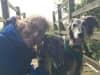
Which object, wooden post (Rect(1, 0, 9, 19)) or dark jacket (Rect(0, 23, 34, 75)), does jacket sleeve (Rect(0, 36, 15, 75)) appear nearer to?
dark jacket (Rect(0, 23, 34, 75))

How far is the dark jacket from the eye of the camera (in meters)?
2.95

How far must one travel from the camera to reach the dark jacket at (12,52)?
9.68 ft

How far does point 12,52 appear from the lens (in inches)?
117

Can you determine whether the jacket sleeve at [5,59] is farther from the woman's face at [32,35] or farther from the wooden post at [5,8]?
the wooden post at [5,8]

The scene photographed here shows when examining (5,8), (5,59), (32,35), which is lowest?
(5,59)

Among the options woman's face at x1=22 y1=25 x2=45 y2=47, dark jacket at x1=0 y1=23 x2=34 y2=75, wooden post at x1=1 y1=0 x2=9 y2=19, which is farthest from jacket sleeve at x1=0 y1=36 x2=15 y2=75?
wooden post at x1=1 y1=0 x2=9 y2=19

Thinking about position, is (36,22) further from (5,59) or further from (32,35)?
(5,59)

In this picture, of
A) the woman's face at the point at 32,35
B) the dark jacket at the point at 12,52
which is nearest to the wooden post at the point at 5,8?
the dark jacket at the point at 12,52

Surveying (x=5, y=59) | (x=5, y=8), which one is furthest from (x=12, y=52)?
(x=5, y=8)

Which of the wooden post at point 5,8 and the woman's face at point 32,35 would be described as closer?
the woman's face at point 32,35

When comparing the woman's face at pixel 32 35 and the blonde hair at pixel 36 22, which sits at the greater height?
the blonde hair at pixel 36 22

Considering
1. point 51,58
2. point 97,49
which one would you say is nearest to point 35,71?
point 51,58

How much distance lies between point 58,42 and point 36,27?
292 millimetres

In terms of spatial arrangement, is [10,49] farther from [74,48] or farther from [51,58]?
[74,48]
